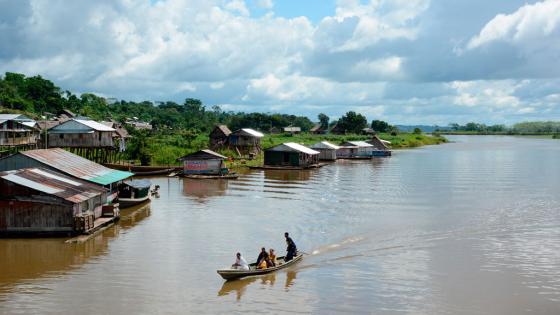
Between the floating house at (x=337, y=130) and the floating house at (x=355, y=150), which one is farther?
the floating house at (x=337, y=130)

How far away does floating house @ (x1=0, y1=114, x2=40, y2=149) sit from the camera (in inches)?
1870

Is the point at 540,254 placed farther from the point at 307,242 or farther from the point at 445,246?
the point at 307,242

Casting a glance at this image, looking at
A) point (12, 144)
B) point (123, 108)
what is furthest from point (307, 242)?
point (123, 108)

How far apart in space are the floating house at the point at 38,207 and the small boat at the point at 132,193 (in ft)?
28.2

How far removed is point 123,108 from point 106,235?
406 feet

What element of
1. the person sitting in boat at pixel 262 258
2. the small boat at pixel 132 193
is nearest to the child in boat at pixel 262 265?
the person sitting in boat at pixel 262 258

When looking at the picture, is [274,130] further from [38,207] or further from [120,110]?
[38,207]

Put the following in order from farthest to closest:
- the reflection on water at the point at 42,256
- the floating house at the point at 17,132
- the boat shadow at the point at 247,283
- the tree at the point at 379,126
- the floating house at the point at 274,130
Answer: the tree at the point at 379,126
the floating house at the point at 274,130
the floating house at the point at 17,132
the reflection on water at the point at 42,256
the boat shadow at the point at 247,283

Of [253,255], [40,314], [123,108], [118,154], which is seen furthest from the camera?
[123,108]

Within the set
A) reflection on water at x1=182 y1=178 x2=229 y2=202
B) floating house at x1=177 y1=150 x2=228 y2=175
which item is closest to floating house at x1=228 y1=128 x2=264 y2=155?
floating house at x1=177 y1=150 x2=228 y2=175

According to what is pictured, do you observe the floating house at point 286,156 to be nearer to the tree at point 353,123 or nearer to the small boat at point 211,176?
the small boat at point 211,176

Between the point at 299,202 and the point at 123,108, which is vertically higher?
the point at 123,108

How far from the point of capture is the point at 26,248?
24.8m

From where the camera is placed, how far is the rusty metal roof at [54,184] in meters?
25.9
